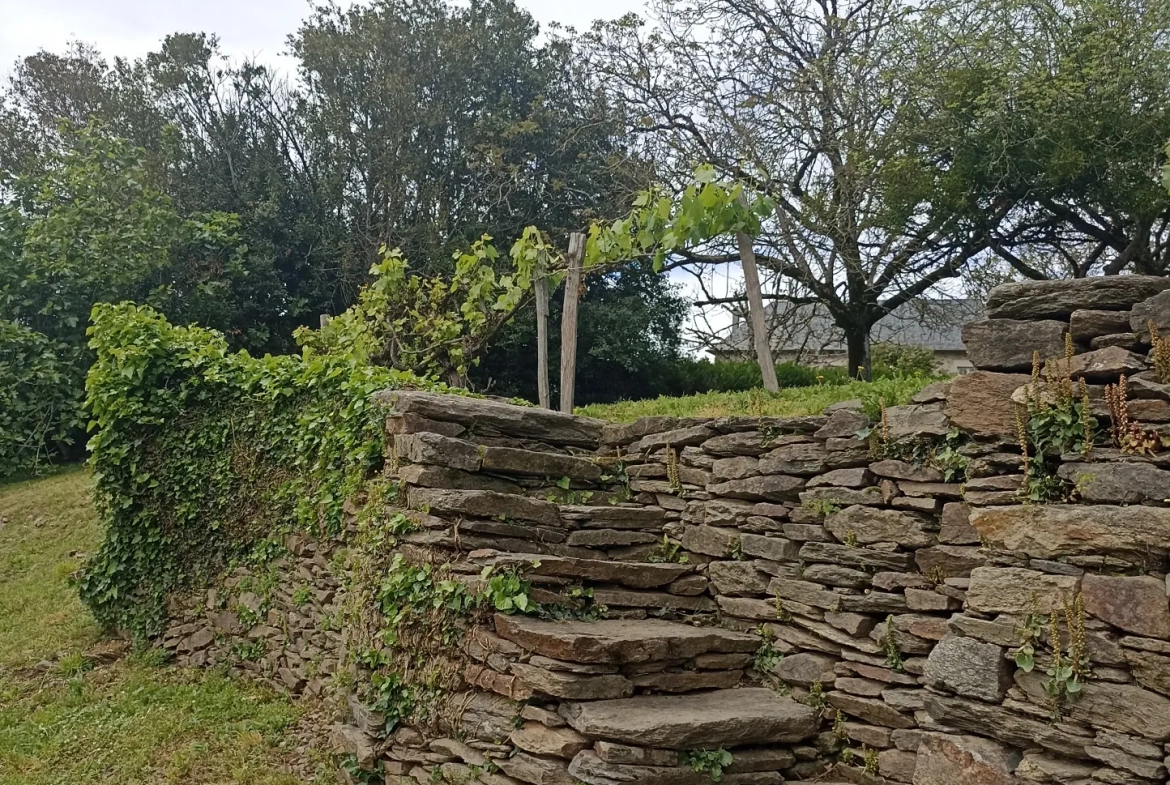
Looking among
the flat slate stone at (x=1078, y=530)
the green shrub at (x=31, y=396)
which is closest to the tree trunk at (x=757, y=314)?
the flat slate stone at (x=1078, y=530)

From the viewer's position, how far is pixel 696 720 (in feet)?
12.5

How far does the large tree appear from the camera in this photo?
459 inches

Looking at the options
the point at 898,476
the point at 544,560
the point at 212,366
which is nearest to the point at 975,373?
the point at 898,476

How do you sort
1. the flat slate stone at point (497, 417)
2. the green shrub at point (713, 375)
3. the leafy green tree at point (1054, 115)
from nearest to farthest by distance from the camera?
the flat slate stone at point (497, 417), the leafy green tree at point (1054, 115), the green shrub at point (713, 375)

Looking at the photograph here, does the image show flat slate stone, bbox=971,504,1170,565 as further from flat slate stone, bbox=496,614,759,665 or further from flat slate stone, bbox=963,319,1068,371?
flat slate stone, bbox=496,614,759,665

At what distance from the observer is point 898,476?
4062 mm

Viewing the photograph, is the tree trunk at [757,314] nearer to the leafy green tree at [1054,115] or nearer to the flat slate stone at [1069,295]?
the flat slate stone at [1069,295]

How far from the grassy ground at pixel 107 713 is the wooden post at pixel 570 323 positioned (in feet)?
8.86

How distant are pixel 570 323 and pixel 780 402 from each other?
1664mm

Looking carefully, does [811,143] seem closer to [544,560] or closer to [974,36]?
[974,36]

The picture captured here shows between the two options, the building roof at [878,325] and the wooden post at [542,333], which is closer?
the wooden post at [542,333]

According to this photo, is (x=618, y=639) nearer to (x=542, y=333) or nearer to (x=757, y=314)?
(x=757, y=314)

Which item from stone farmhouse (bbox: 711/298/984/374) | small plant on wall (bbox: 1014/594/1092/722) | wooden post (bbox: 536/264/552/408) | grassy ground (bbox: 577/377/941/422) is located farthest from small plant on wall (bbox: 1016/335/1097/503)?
stone farmhouse (bbox: 711/298/984/374)

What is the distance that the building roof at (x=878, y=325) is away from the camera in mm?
13008
